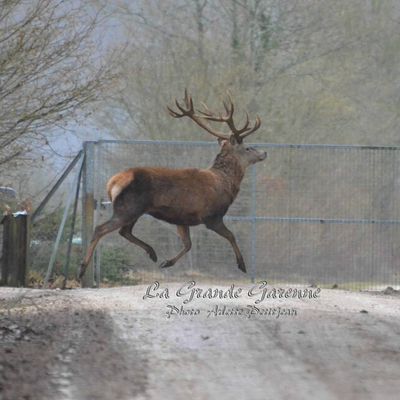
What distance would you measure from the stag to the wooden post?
2498mm

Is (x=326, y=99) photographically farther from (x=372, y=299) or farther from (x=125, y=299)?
(x=125, y=299)

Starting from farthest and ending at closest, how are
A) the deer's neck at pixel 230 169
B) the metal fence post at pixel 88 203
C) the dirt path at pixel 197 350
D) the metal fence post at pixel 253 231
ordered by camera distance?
the metal fence post at pixel 253 231 < the metal fence post at pixel 88 203 < the deer's neck at pixel 230 169 < the dirt path at pixel 197 350

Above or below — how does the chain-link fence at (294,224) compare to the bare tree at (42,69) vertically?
below

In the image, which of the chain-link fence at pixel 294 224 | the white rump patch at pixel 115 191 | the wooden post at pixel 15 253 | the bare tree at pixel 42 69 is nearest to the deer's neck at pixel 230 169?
the white rump patch at pixel 115 191

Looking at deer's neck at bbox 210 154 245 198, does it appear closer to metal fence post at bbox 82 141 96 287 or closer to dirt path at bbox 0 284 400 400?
dirt path at bbox 0 284 400 400

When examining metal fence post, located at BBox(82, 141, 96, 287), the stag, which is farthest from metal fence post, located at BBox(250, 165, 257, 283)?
metal fence post, located at BBox(82, 141, 96, 287)

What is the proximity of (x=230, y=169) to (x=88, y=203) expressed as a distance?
2.99 metres

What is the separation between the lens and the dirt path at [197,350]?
25.4 ft

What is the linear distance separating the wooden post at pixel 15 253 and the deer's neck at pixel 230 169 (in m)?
3.38

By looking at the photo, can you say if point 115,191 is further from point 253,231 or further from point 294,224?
point 294,224

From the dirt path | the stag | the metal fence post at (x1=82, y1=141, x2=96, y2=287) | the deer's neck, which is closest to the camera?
the dirt path

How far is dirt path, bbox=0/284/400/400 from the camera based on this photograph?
773 centimetres

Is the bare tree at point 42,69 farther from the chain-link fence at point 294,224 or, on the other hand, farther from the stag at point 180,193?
the chain-link fence at point 294,224

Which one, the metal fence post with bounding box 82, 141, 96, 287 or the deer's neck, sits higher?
the deer's neck
